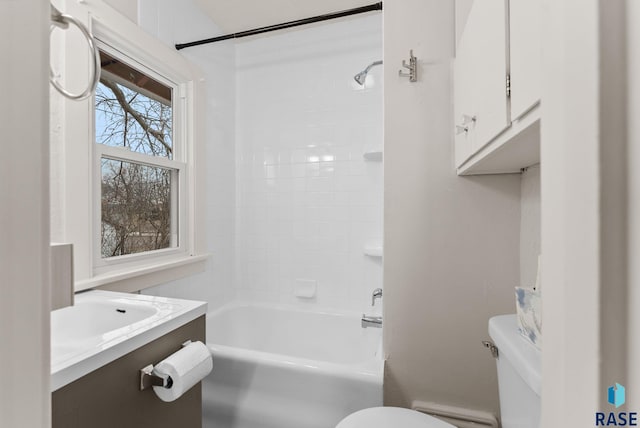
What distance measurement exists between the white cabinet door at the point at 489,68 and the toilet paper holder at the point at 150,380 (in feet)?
3.44

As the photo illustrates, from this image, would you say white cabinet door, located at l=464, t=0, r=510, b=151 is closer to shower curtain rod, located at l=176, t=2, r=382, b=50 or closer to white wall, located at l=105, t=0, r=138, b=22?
shower curtain rod, located at l=176, t=2, r=382, b=50

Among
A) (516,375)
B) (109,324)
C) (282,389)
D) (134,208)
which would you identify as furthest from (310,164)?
(516,375)

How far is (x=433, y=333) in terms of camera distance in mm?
1296

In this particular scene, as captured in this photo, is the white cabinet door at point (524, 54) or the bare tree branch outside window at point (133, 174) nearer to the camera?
the white cabinet door at point (524, 54)

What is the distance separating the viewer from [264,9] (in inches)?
81.4

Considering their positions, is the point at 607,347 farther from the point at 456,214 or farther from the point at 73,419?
the point at 456,214

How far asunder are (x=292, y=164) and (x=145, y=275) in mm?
1242

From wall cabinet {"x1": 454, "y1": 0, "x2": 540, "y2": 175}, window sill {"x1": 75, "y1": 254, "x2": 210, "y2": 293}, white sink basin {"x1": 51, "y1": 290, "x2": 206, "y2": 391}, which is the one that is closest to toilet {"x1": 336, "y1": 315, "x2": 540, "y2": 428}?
wall cabinet {"x1": 454, "y1": 0, "x2": 540, "y2": 175}

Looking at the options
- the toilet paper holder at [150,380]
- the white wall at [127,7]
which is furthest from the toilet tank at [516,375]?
the white wall at [127,7]

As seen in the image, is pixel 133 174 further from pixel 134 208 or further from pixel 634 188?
pixel 634 188

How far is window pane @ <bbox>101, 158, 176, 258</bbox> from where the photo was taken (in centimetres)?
149

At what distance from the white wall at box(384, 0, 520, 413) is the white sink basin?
83cm

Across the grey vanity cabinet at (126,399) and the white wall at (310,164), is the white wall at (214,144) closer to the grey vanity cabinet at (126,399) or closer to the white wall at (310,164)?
the white wall at (310,164)

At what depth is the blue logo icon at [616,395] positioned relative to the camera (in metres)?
0.20
